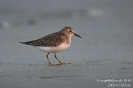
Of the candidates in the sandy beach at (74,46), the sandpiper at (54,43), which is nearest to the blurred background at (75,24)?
the sandy beach at (74,46)

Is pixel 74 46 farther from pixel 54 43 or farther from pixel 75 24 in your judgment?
pixel 75 24

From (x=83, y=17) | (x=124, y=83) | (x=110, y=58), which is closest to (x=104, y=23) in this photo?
(x=83, y=17)

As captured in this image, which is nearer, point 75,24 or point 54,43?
point 54,43

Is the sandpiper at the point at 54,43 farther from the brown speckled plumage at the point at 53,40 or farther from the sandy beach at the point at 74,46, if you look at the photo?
the sandy beach at the point at 74,46

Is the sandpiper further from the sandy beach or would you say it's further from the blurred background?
the blurred background

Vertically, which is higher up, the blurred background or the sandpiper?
the blurred background

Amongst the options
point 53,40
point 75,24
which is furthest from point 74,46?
point 75,24

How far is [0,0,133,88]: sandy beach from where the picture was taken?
17.6 feet

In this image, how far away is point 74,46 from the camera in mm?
8750

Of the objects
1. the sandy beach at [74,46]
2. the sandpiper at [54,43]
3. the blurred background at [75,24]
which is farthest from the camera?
the blurred background at [75,24]

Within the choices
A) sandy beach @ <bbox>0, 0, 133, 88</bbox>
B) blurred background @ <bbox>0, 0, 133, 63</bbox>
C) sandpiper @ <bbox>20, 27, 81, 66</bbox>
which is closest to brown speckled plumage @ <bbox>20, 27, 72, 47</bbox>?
sandpiper @ <bbox>20, 27, 81, 66</bbox>

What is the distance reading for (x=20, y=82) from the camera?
529cm

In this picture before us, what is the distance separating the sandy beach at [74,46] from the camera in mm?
5371

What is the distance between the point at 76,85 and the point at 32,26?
760cm
